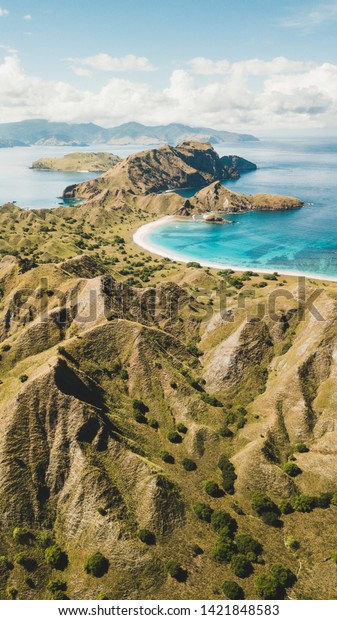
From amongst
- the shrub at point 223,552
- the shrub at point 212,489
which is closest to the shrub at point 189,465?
the shrub at point 212,489

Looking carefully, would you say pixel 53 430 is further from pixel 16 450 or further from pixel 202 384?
pixel 202 384

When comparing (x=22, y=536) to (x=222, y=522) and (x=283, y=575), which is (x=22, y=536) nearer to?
(x=222, y=522)

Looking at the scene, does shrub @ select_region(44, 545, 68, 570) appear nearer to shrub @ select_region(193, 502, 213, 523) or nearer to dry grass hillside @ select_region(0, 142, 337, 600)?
dry grass hillside @ select_region(0, 142, 337, 600)

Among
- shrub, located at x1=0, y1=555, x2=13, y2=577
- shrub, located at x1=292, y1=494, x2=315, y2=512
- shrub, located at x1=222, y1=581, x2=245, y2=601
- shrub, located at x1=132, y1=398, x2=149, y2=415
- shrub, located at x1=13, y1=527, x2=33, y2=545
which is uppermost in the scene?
shrub, located at x1=132, y1=398, x2=149, y2=415

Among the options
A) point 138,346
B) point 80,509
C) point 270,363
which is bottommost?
point 80,509

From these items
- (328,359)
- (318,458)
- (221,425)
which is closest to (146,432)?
(221,425)

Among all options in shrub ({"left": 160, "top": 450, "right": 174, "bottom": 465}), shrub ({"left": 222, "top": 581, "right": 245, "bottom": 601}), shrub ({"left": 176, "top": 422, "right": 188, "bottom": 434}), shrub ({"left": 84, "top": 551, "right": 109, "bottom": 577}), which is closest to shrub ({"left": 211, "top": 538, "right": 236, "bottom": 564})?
shrub ({"left": 222, "top": 581, "right": 245, "bottom": 601})

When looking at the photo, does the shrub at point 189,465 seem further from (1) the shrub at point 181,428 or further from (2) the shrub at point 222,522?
(2) the shrub at point 222,522
